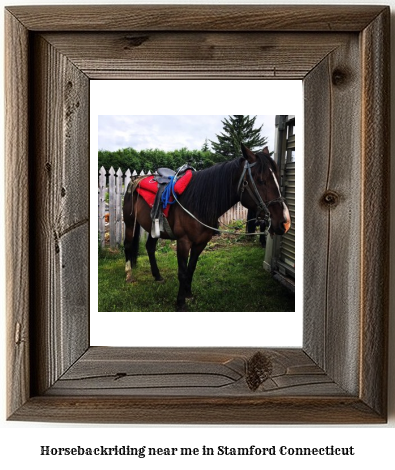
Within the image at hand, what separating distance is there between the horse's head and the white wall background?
16 centimetres

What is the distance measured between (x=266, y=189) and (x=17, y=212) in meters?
0.33

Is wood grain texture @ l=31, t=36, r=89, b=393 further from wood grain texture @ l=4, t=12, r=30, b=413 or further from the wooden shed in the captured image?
the wooden shed

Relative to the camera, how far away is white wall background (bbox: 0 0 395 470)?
739mm

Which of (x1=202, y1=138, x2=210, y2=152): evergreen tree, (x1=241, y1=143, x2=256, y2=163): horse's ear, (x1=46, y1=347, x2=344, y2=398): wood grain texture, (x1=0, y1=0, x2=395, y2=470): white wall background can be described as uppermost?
(x1=202, y1=138, x2=210, y2=152): evergreen tree

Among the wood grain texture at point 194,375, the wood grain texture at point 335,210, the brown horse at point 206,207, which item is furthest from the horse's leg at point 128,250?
the wood grain texture at point 335,210

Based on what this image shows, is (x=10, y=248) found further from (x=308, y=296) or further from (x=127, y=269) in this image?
(x=308, y=296)

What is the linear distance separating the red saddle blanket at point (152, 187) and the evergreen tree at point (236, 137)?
0.05 m

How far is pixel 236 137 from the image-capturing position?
27.8 inches

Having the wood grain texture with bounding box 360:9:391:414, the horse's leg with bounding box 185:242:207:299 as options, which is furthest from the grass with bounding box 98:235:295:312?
the wood grain texture with bounding box 360:9:391:414

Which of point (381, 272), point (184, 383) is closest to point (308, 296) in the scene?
point (381, 272)

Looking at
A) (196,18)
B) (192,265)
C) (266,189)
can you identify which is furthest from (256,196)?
(196,18)

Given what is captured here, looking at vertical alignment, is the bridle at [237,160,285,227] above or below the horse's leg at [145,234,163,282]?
above

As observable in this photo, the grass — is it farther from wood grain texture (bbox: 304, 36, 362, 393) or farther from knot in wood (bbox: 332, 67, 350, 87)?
knot in wood (bbox: 332, 67, 350, 87)
